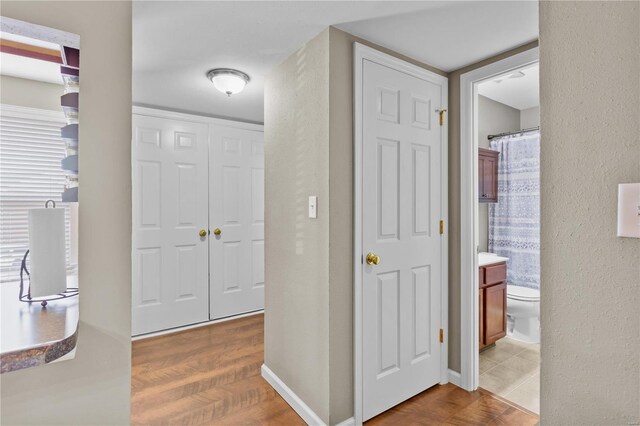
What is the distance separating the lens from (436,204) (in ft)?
7.54

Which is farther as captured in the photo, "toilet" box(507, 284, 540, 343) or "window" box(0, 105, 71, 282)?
"toilet" box(507, 284, 540, 343)

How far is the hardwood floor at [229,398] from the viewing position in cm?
198

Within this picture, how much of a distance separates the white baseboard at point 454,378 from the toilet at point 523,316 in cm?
109

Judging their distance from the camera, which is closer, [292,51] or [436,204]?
[292,51]

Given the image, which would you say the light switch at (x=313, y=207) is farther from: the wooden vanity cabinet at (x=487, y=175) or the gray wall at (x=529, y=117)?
the gray wall at (x=529, y=117)

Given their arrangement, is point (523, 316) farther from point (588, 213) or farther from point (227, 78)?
point (227, 78)

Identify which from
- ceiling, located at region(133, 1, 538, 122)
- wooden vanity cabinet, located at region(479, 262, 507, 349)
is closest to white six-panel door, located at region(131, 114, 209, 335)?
ceiling, located at region(133, 1, 538, 122)

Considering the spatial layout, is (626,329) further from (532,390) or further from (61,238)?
(532,390)

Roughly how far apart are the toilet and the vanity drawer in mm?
407

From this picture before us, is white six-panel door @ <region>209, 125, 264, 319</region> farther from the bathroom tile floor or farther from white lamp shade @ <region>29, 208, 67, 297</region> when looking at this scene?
white lamp shade @ <region>29, 208, 67, 297</region>

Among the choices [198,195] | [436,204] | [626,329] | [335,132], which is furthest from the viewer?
[198,195]

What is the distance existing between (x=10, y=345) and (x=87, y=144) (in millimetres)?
607

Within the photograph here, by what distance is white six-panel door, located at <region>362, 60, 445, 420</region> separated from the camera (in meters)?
1.95

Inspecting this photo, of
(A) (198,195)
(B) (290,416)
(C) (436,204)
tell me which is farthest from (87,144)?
(A) (198,195)
